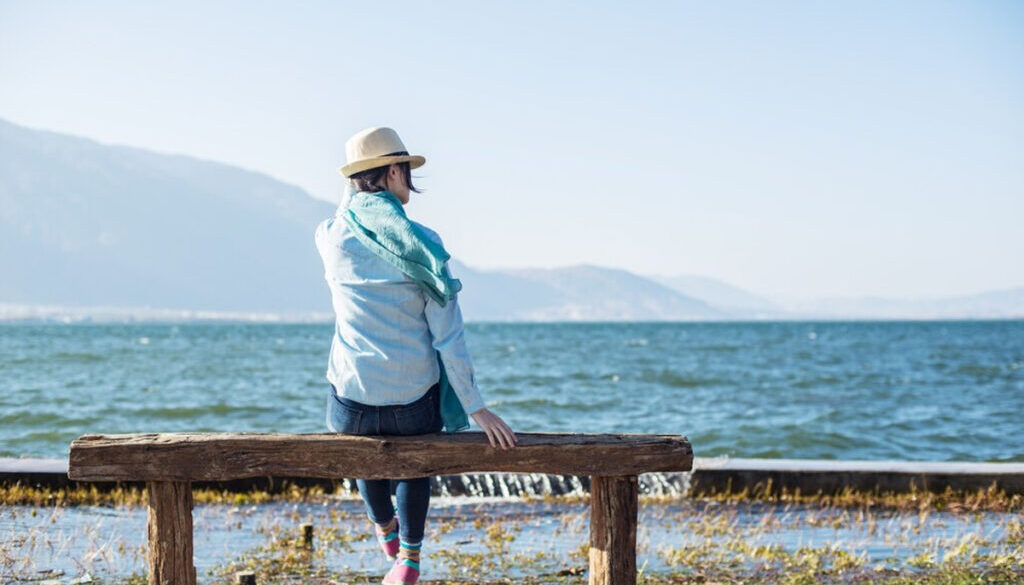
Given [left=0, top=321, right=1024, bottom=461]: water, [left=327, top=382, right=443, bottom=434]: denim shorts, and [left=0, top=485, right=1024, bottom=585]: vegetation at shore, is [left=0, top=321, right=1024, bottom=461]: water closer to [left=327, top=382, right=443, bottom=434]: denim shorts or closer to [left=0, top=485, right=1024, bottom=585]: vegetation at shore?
[left=0, top=485, right=1024, bottom=585]: vegetation at shore

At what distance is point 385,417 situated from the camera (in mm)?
4594

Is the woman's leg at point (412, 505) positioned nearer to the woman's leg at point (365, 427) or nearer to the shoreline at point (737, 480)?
the woman's leg at point (365, 427)

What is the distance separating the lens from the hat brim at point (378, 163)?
15.1ft

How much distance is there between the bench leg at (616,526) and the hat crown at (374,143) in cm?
159

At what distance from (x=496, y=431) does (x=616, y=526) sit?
69 centimetres

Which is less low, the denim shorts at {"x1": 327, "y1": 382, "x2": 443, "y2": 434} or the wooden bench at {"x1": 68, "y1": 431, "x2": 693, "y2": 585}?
the denim shorts at {"x1": 327, "y1": 382, "x2": 443, "y2": 434}

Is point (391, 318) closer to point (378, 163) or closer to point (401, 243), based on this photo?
point (401, 243)

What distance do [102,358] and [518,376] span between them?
67.6 feet

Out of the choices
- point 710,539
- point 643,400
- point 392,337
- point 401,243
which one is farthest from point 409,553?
point 643,400

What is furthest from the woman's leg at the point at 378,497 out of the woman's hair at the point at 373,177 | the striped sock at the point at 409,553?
the woman's hair at the point at 373,177

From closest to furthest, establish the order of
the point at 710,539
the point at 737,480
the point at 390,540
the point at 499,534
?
the point at 390,540 < the point at 710,539 < the point at 499,534 < the point at 737,480

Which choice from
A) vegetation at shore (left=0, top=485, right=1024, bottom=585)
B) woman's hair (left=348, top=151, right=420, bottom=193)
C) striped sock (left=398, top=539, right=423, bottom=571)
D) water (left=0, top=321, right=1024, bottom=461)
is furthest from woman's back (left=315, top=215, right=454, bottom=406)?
water (left=0, top=321, right=1024, bottom=461)

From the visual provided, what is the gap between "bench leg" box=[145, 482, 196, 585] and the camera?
466cm

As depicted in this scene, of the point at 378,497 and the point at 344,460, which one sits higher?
the point at 344,460
